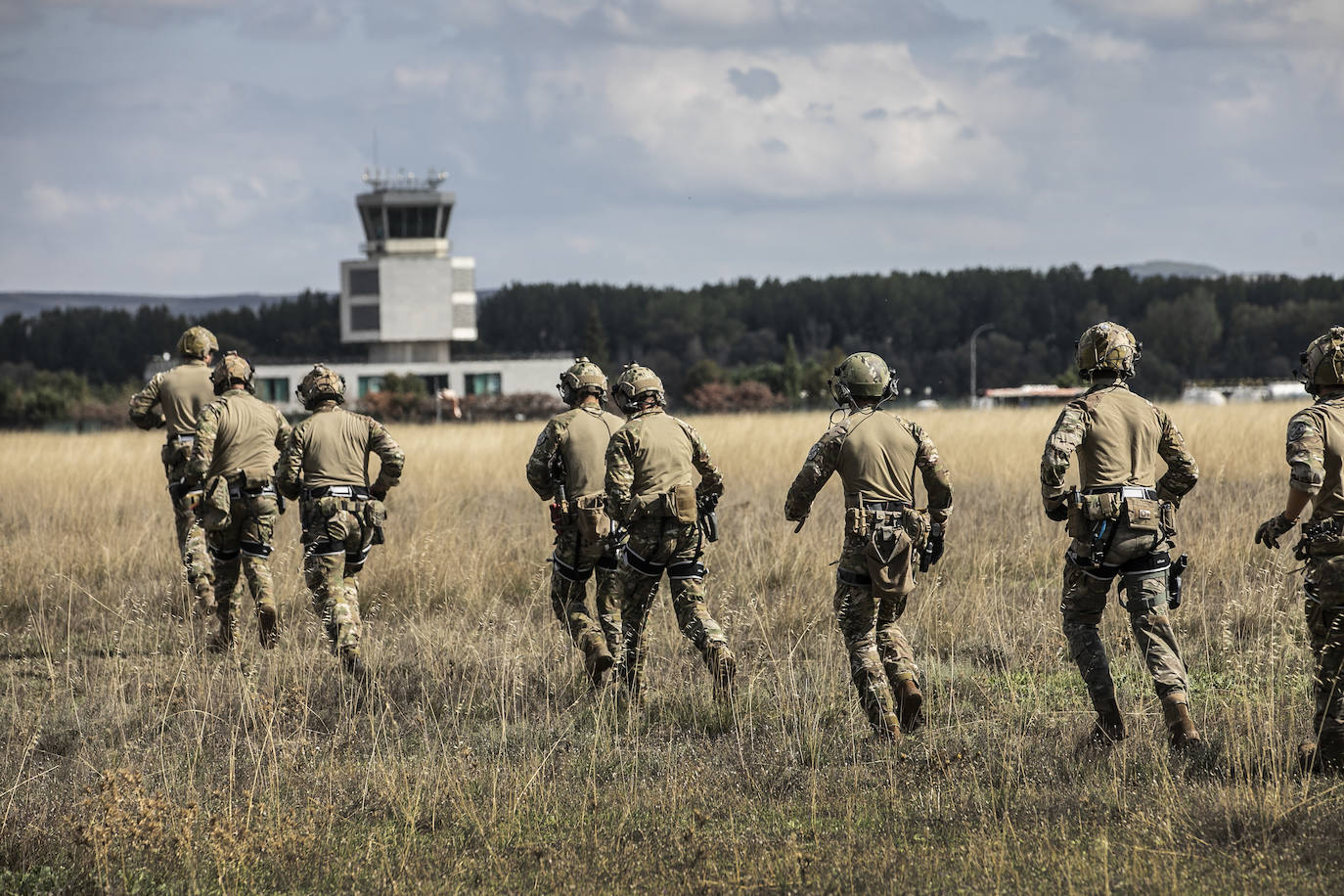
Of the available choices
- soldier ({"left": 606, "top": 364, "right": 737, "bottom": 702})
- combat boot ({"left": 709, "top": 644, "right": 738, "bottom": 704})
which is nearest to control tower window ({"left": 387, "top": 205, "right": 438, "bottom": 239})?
soldier ({"left": 606, "top": 364, "right": 737, "bottom": 702})

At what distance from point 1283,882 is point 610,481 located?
373 centimetres

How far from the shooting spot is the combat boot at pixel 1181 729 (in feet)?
18.8

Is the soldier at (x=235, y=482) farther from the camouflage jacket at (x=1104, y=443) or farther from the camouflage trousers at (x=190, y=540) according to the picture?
the camouflage jacket at (x=1104, y=443)

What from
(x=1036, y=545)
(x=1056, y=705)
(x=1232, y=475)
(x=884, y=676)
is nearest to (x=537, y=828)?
(x=884, y=676)

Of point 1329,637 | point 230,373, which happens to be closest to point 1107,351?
point 1329,637

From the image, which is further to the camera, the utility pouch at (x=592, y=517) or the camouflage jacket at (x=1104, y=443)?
the utility pouch at (x=592, y=517)

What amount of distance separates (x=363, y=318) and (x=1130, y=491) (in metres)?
86.9

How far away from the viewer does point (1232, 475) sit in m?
Answer: 15.5

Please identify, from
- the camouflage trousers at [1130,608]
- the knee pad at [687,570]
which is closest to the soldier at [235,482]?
the knee pad at [687,570]

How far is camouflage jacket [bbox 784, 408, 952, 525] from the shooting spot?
6254mm

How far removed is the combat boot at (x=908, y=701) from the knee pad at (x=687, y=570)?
51.2 inches

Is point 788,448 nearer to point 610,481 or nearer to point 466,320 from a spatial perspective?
point 610,481

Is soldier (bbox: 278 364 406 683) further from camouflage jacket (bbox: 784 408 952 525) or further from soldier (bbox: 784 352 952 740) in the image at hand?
soldier (bbox: 784 352 952 740)

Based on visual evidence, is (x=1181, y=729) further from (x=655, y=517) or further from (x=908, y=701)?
(x=655, y=517)
